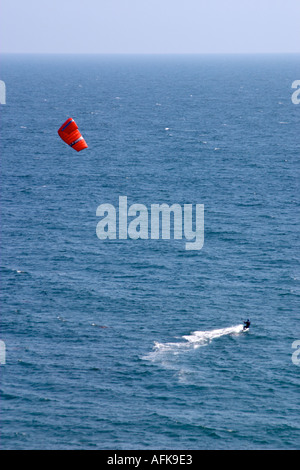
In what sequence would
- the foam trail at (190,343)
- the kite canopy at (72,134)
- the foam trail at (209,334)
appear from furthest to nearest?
the foam trail at (209,334) < the kite canopy at (72,134) < the foam trail at (190,343)

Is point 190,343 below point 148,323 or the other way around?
below

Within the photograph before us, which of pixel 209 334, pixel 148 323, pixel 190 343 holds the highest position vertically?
pixel 148 323

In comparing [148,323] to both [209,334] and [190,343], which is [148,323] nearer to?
[190,343]

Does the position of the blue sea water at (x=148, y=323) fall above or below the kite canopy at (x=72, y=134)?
below

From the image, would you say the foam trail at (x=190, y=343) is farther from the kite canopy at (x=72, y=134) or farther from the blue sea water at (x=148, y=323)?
the kite canopy at (x=72, y=134)

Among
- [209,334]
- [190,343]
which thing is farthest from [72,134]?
[209,334]

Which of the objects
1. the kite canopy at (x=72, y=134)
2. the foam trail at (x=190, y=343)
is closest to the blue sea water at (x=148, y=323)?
the foam trail at (x=190, y=343)

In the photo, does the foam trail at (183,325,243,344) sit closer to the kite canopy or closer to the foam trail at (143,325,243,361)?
the foam trail at (143,325,243,361)

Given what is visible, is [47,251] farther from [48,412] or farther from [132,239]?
[48,412]

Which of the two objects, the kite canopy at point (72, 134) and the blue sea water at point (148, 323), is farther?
the kite canopy at point (72, 134)

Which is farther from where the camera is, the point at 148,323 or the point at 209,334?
the point at 148,323

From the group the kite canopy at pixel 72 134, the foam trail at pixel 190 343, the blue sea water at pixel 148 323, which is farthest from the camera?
the kite canopy at pixel 72 134
